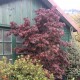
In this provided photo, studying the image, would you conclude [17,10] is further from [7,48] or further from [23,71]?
[23,71]

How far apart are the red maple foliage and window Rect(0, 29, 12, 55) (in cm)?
62

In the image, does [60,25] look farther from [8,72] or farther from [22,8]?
[8,72]

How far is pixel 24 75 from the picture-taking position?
28.8 feet

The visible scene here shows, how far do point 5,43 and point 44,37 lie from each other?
1.70 meters

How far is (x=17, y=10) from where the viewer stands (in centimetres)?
1099

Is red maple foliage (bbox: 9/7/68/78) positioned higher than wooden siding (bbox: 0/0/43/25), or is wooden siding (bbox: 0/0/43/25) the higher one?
wooden siding (bbox: 0/0/43/25)

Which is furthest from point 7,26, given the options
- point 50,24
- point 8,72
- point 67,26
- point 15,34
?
point 67,26

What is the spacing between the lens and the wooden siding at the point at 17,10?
Answer: 34.2 ft

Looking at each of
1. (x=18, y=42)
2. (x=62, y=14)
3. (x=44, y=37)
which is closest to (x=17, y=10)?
(x=18, y=42)

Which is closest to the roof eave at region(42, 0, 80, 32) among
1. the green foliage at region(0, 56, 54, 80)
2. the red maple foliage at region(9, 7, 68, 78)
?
the red maple foliage at region(9, 7, 68, 78)

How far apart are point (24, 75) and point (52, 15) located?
2.63 m

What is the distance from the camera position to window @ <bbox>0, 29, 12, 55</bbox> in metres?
10.5

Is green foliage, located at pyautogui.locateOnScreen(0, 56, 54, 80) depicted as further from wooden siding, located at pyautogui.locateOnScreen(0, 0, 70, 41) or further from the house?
wooden siding, located at pyautogui.locateOnScreen(0, 0, 70, 41)

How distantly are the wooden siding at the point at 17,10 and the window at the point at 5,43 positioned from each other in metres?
0.41
